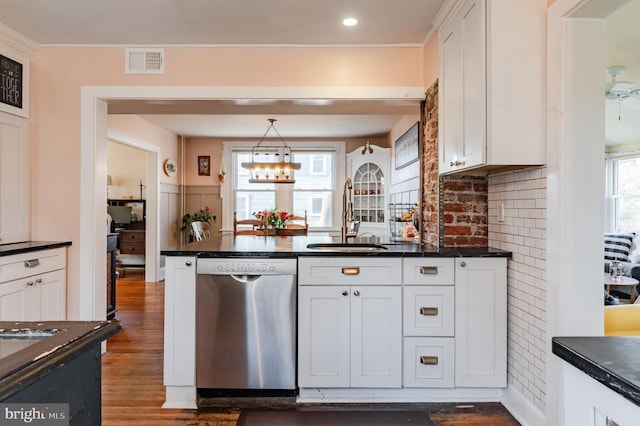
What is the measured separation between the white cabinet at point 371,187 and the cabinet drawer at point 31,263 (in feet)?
14.4

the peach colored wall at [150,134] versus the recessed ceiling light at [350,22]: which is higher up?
the recessed ceiling light at [350,22]

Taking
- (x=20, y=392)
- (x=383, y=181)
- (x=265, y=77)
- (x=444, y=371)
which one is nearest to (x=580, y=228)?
(x=444, y=371)

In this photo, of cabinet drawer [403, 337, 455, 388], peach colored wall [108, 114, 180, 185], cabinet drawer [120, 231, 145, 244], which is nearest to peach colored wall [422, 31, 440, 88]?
cabinet drawer [403, 337, 455, 388]

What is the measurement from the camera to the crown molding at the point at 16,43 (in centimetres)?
279

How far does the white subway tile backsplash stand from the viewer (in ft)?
6.39

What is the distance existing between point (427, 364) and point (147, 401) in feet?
5.82

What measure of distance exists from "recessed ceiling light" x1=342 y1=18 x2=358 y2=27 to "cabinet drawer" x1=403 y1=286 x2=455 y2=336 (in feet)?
6.08

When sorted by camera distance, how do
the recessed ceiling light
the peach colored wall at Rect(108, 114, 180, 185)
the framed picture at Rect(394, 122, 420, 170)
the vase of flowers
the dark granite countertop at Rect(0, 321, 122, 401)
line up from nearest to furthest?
the dark granite countertop at Rect(0, 321, 122, 401) < the recessed ceiling light < the framed picture at Rect(394, 122, 420, 170) < the peach colored wall at Rect(108, 114, 180, 185) < the vase of flowers

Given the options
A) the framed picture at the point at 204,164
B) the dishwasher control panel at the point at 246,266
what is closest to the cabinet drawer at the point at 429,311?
the dishwasher control panel at the point at 246,266

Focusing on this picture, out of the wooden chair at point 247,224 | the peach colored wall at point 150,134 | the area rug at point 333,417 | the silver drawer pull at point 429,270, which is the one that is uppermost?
the peach colored wall at point 150,134

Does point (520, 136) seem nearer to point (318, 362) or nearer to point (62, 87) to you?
point (318, 362)

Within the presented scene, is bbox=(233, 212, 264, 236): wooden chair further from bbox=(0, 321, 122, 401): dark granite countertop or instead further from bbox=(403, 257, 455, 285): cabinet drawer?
bbox=(0, 321, 122, 401): dark granite countertop

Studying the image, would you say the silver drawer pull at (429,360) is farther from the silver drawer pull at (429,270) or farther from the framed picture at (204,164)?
the framed picture at (204,164)

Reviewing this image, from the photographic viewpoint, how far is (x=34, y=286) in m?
2.72
